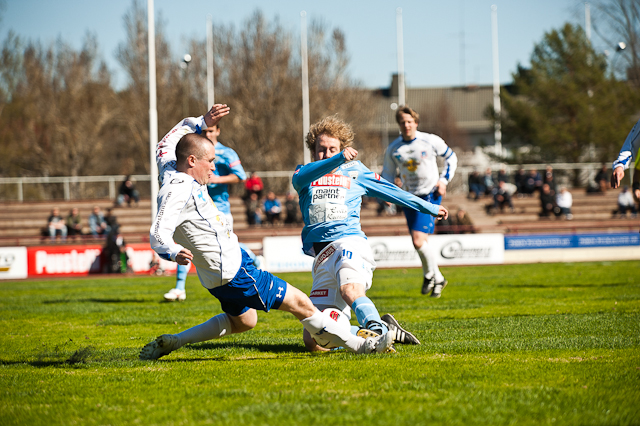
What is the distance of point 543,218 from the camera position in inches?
997

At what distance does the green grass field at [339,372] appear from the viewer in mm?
3266

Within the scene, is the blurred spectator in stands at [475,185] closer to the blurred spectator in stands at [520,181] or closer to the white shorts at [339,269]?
the blurred spectator in stands at [520,181]

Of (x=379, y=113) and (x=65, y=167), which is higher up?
(x=379, y=113)

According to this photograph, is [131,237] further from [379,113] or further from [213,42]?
[379,113]

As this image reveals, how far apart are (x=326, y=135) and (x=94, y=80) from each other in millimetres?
44751

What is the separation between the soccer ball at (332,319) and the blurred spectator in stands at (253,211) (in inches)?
755

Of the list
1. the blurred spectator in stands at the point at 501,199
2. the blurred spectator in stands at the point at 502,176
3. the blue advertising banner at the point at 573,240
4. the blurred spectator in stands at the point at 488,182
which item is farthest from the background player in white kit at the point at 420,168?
the blurred spectator in stands at the point at 488,182

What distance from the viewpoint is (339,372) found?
4.30 meters

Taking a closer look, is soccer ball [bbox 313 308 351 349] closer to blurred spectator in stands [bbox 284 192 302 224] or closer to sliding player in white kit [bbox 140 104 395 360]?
sliding player in white kit [bbox 140 104 395 360]

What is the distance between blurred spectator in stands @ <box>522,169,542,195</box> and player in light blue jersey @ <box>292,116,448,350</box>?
24.1 metres

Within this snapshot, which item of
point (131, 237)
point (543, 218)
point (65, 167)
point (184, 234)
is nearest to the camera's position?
point (184, 234)

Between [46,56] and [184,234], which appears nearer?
[184,234]

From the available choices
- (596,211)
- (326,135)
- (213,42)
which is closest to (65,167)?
(213,42)

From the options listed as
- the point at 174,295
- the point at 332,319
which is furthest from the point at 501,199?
the point at 332,319
